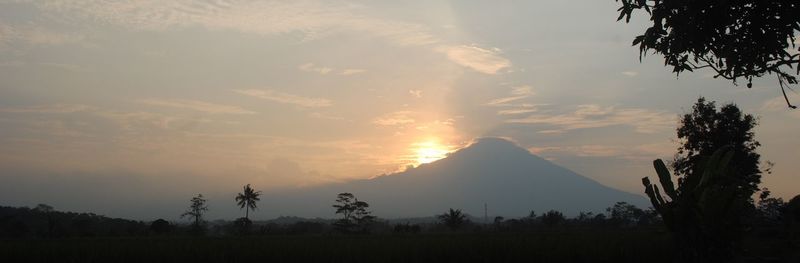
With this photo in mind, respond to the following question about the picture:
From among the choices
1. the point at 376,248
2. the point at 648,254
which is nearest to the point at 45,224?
the point at 376,248

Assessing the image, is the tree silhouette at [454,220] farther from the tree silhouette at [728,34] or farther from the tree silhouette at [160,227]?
the tree silhouette at [728,34]

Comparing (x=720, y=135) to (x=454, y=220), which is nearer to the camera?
(x=720, y=135)

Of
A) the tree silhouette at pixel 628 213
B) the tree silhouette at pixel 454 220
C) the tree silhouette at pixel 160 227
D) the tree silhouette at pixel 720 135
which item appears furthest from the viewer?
the tree silhouette at pixel 628 213

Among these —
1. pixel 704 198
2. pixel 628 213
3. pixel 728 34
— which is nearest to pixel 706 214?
pixel 704 198

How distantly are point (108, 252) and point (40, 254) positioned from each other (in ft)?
5.63

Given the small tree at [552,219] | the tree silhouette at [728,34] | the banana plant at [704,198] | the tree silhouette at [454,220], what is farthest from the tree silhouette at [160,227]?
the tree silhouette at [728,34]

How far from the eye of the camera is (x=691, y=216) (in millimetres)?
13477

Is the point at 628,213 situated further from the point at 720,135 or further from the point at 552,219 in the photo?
the point at 720,135

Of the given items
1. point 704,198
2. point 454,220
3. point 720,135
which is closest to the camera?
point 704,198

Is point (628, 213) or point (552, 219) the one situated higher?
point (628, 213)

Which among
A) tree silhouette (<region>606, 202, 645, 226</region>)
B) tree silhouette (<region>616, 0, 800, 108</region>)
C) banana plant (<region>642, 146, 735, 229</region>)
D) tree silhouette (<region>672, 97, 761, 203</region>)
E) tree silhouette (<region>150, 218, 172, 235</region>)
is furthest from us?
tree silhouette (<region>606, 202, 645, 226</region>)

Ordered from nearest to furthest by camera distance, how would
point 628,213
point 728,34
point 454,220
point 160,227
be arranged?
point 728,34 < point 160,227 < point 454,220 < point 628,213

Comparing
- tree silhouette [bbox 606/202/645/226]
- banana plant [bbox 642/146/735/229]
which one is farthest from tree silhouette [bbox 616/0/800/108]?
→ tree silhouette [bbox 606/202/645/226]

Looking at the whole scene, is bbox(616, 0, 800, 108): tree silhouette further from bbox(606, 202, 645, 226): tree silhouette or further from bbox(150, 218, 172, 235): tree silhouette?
bbox(606, 202, 645, 226): tree silhouette
